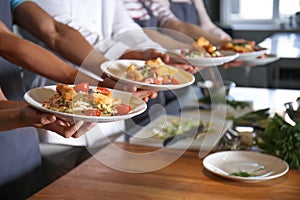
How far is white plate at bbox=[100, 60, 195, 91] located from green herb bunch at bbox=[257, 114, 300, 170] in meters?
0.31

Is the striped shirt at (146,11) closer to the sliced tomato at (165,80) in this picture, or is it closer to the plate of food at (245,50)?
the plate of food at (245,50)

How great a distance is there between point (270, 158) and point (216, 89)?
737 millimetres

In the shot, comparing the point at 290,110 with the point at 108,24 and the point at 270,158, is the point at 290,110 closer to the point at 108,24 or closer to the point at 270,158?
the point at 270,158

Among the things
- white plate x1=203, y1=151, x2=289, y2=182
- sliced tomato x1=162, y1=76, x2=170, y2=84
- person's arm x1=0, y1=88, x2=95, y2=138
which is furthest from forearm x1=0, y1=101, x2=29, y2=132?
white plate x1=203, y1=151, x2=289, y2=182

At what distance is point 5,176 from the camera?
55.6 inches

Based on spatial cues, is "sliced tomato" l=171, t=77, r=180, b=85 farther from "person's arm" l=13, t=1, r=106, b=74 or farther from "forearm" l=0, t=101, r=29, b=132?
"forearm" l=0, t=101, r=29, b=132

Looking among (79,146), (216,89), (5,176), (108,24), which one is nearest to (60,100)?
(5,176)

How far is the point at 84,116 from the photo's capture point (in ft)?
3.15

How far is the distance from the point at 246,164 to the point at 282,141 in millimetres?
126

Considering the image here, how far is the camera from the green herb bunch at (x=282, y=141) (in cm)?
139

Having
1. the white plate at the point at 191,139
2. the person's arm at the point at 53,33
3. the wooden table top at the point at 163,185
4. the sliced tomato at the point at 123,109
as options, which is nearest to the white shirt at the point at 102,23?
the person's arm at the point at 53,33

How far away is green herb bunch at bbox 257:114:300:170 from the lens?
1395 millimetres

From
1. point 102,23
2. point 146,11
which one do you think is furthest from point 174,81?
point 146,11

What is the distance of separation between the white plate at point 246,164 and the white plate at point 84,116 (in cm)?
34
